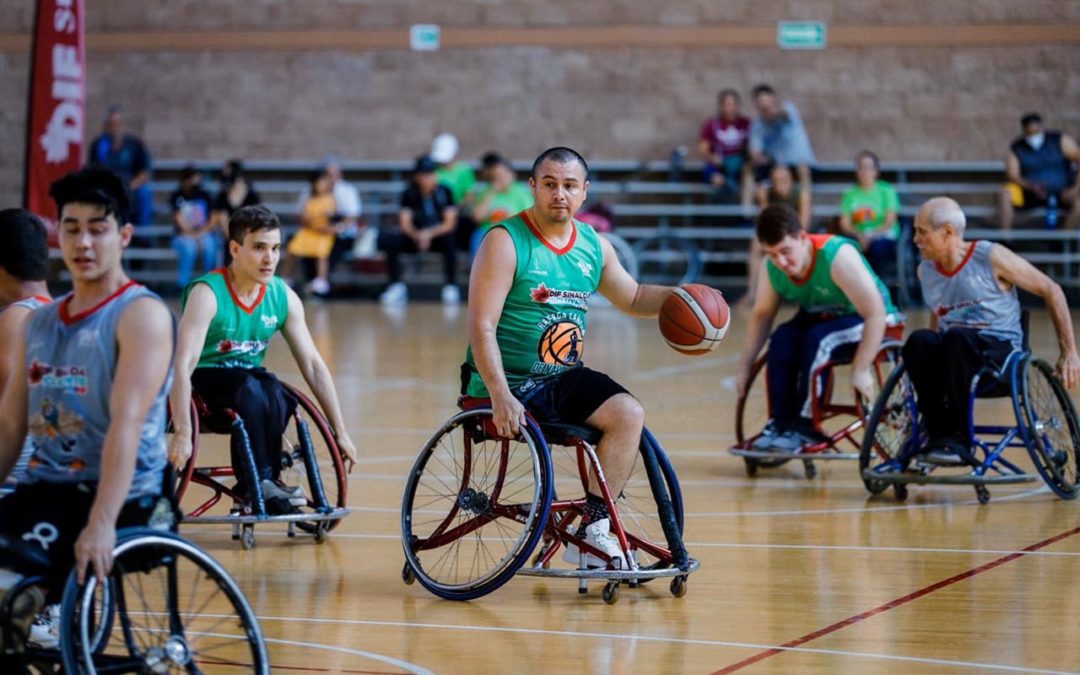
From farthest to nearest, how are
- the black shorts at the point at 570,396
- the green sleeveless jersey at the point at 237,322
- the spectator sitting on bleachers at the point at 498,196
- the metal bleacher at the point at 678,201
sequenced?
1. the metal bleacher at the point at 678,201
2. the spectator sitting on bleachers at the point at 498,196
3. the green sleeveless jersey at the point at 237,322
4. the black shorts at the point at 570,396

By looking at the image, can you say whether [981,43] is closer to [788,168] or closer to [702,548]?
[788,168]

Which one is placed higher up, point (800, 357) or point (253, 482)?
point (800, 357)

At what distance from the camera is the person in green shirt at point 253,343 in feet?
18.6

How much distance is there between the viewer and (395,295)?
57.2ft

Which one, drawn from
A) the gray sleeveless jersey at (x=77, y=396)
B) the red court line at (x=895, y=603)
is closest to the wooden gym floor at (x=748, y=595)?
the red court line at (x=895, y=603)

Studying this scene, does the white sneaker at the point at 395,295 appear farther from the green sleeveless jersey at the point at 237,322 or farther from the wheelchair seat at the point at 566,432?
the wheelchair seat at the point at 566,432

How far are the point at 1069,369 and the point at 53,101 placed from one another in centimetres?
745

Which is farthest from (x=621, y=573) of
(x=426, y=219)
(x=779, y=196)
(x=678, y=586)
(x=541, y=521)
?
(x=426, y=219)

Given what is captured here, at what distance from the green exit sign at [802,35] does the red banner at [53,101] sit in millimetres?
7989

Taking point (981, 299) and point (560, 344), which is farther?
point (981, 299)

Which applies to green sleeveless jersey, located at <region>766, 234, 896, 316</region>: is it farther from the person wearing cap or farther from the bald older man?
the person wearing cap

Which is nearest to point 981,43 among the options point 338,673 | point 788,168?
point 788,168

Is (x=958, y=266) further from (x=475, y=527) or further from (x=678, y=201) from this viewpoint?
(x=678, y=201)

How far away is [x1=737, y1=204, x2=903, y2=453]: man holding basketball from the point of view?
23.5 feet
